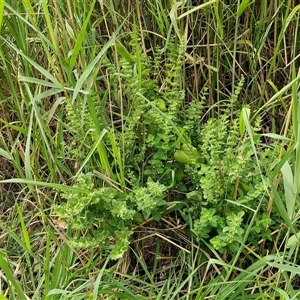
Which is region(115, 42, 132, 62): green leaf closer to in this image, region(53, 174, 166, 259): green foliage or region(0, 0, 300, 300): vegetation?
region(0, 0, 300, 300): vegetation

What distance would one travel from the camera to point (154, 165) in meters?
1.09

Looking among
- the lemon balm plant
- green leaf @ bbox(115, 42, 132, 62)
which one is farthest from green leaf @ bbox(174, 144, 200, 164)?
green leaf @ bbox(115, 42, 132, 62)

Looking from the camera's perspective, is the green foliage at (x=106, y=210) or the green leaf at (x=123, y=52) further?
the green leaf at (x=123, y=52)

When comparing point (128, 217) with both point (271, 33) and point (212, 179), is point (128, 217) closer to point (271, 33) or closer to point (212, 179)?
point (212, 179)

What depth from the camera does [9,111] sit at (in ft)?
4.50

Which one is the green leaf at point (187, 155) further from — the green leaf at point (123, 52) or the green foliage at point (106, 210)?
the green leaf at point (123, 52)

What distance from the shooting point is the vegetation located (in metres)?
0.98

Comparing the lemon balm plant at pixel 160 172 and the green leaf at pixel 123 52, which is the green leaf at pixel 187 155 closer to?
the lemon balm plant at pixel 160 172

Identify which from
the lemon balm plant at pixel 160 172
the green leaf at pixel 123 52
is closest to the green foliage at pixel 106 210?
the lemon balm plant at pixel 160 172

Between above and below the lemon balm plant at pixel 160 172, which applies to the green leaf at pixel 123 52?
above

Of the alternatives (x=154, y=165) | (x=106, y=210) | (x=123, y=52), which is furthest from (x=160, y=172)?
(x=123, y=52)

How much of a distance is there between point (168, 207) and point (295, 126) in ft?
1.22

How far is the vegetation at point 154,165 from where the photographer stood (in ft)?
3.20

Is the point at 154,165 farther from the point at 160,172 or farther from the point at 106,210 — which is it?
the point at 106,210
